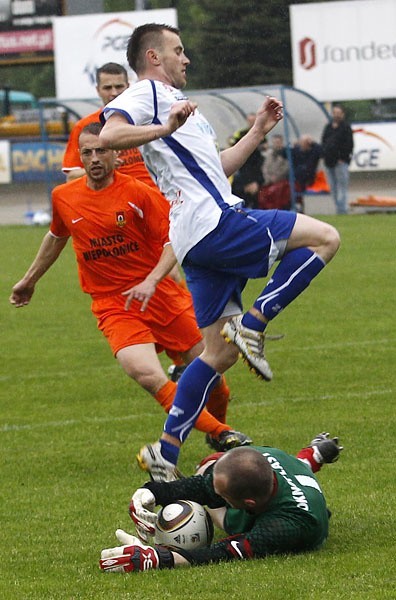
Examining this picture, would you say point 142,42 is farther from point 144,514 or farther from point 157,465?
point 144,514

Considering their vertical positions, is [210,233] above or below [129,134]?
below

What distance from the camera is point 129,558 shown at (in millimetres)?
5371

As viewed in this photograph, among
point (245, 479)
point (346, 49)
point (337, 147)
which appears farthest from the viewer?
point (346, 49)

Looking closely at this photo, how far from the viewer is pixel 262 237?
6.14 m

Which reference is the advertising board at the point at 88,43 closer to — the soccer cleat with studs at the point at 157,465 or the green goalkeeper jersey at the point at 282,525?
the soccer cleat with studs at the point at 157,465

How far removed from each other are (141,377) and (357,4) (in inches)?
1106

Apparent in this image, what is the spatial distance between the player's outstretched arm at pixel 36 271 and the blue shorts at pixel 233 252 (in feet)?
5.32

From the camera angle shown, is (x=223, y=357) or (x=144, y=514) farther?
(x=223, y=357)

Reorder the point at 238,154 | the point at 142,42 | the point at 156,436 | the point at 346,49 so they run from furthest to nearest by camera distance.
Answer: the point at 346,49
the point at 156,436
the point at 238,154
the point at 142,42

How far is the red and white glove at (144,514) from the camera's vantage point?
561 cm

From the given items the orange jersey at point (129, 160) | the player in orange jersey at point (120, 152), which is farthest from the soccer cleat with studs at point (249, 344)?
the orange jersey at point (129, 160)

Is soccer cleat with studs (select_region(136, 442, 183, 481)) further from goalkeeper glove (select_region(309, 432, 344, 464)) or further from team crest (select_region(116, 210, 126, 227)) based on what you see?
team crest (select_region(116, 210, 126, 227))

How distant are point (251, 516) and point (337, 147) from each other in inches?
854

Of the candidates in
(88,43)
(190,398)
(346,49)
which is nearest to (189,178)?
(190,398)
